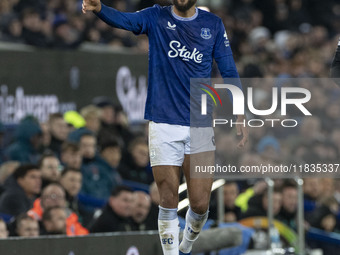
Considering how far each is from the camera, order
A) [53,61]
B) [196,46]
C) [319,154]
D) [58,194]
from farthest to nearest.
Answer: [53,61] < [319,154] < [58,194] < [196,46]

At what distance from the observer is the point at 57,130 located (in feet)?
39.2

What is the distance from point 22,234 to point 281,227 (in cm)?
355

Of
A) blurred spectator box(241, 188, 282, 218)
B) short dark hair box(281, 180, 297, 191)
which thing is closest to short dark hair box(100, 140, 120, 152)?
blurred spectator box(241, 188, 282, 218)

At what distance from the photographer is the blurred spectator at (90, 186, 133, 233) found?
9.12m

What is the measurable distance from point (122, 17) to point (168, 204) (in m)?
1.50

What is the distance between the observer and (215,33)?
706cm

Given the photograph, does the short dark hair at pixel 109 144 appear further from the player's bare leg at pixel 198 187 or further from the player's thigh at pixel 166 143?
the player's thigh at pixel 166 143

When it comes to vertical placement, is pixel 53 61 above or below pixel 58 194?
above

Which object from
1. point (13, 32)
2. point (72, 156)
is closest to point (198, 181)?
point (72, 156)

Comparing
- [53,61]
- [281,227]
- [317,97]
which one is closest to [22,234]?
[281,227]

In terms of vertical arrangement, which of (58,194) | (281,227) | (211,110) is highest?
(211,110)

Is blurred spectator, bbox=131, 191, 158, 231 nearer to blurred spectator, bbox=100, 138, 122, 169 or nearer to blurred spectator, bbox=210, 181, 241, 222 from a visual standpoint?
blurred spectator, bbox=210, 181, 241, 222

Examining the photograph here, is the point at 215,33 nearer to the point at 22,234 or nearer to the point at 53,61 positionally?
the point at 22,234

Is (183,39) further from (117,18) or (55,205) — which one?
(55,205)
